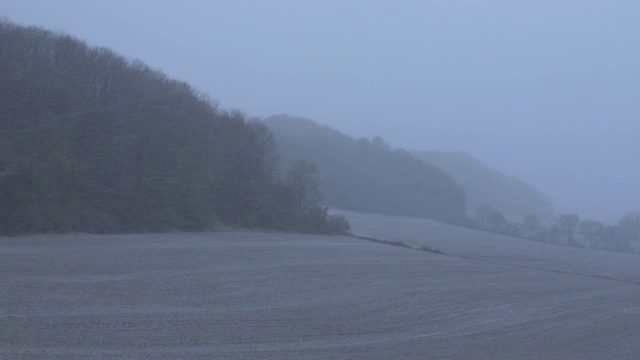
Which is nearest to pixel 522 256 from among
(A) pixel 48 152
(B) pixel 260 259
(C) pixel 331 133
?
(B) pixel 260 259

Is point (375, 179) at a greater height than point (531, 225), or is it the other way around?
point (375, 179)

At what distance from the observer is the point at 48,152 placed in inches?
1219

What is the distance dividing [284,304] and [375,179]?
50200mm

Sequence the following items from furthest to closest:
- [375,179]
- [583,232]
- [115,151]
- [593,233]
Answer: [375,179] < [583,232] < [593,233] < [115,151]

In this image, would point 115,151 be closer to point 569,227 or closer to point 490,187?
point 569,227

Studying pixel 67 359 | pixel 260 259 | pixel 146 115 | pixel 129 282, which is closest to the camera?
pixel 67 359

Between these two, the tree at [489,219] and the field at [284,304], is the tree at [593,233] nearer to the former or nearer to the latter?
the tree at [489,219]

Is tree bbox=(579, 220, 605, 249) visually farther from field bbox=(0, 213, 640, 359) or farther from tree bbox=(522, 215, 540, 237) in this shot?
field bbox=(0, 213, 640, 359)

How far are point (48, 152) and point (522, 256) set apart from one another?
913 inches

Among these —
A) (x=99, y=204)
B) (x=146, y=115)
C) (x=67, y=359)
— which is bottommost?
(x=67, y=359)

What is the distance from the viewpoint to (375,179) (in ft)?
232

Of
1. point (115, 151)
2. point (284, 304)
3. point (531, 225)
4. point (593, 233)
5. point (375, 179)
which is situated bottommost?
point (284, 304)

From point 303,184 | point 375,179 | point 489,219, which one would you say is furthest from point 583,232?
point 375,179

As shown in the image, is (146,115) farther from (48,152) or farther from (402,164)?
(402,164)
